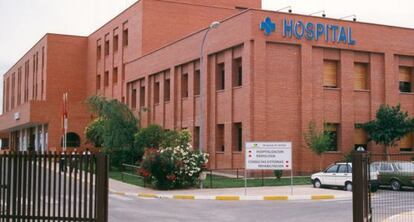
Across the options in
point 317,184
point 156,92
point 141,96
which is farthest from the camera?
point 141,96

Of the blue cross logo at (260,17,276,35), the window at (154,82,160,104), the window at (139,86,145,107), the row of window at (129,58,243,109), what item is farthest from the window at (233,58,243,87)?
the window at (139,86,145,107)

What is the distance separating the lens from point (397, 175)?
37.5 ft

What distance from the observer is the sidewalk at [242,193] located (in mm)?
24203

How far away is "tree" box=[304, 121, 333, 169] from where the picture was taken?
112 ft

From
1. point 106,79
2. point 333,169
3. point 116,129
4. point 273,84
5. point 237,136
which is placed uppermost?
point 106,79

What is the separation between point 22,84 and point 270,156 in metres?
75.0

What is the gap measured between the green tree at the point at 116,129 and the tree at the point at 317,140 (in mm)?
14046

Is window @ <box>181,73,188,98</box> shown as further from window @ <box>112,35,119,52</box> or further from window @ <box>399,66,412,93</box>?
window @ <box>112,35,119,52</box>

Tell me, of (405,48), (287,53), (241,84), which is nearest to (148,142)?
(241,84)

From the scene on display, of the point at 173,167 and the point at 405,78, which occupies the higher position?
the point at 405,78

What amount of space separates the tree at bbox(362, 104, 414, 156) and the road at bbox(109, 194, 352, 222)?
49.3 ft

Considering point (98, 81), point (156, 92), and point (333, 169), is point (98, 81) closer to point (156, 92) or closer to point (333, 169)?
point (156, 92)

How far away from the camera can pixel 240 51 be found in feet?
121

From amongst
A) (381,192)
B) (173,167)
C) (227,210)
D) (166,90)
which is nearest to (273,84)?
(173,167)
